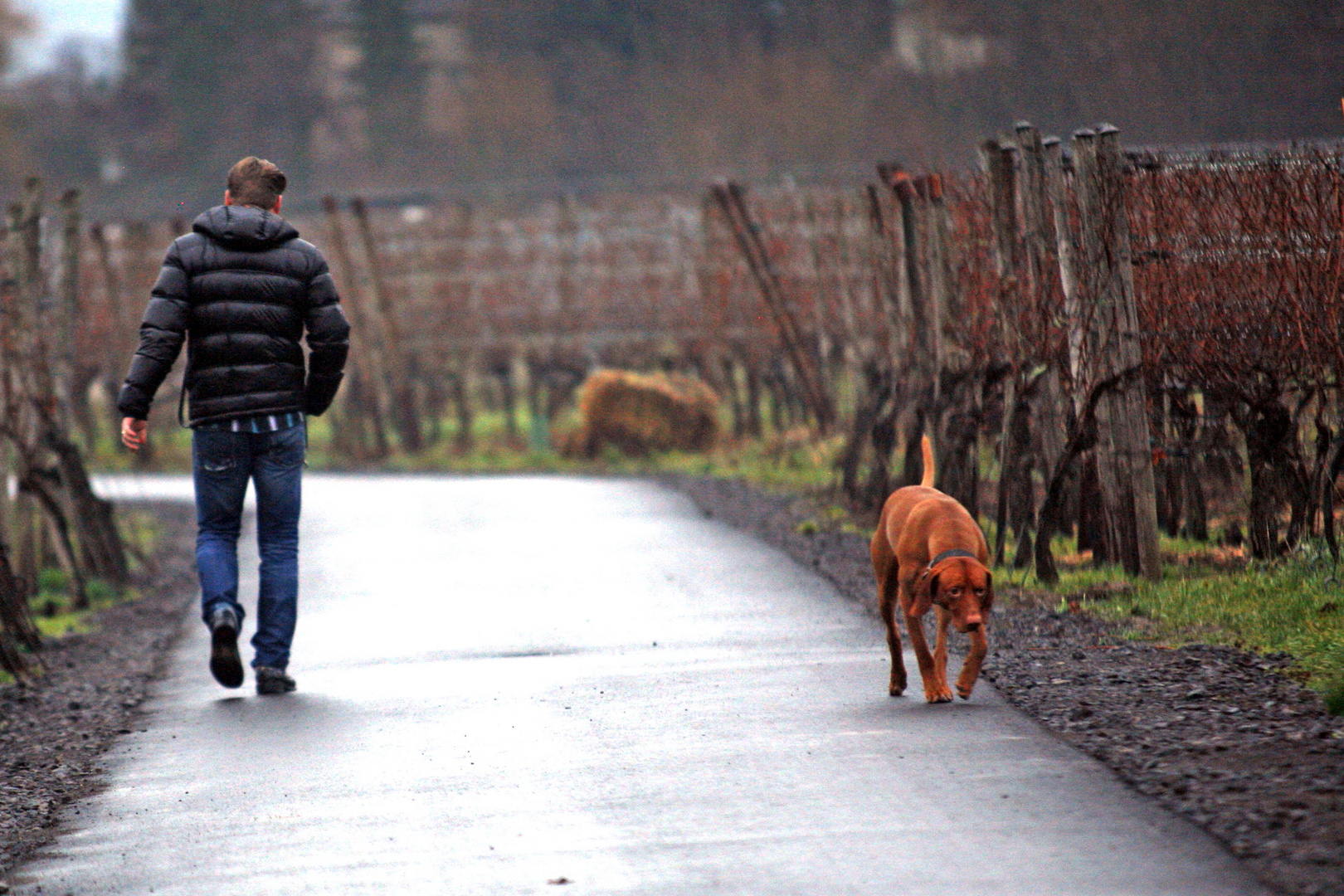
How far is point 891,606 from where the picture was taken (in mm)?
7641

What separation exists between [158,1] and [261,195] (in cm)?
6305

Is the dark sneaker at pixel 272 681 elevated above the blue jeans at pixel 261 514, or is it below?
below

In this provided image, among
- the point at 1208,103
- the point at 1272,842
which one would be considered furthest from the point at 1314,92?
the point at 1272,842

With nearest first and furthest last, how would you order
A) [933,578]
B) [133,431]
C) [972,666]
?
[933,578] → [972,666] → [133,431]

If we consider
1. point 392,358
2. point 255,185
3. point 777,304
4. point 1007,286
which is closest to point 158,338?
point 255,185

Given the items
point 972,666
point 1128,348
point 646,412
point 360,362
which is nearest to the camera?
point 972,666

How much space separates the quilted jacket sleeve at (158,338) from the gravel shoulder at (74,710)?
50.4 inches

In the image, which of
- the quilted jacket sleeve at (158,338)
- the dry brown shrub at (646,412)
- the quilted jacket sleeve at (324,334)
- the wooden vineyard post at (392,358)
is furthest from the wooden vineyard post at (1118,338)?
the wooden vineyard post at (392,358)

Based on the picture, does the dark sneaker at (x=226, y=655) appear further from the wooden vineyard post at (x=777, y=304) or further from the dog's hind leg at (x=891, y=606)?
the wooden vineyard post at (x=777, y=304)

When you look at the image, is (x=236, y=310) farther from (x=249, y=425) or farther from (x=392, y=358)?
(x=392, y=358)

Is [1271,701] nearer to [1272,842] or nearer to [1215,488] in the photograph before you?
[1272,842]

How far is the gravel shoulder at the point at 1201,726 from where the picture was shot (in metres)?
5.16

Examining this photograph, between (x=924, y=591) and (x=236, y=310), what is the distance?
324 cm

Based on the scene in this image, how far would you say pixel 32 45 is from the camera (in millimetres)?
74125
